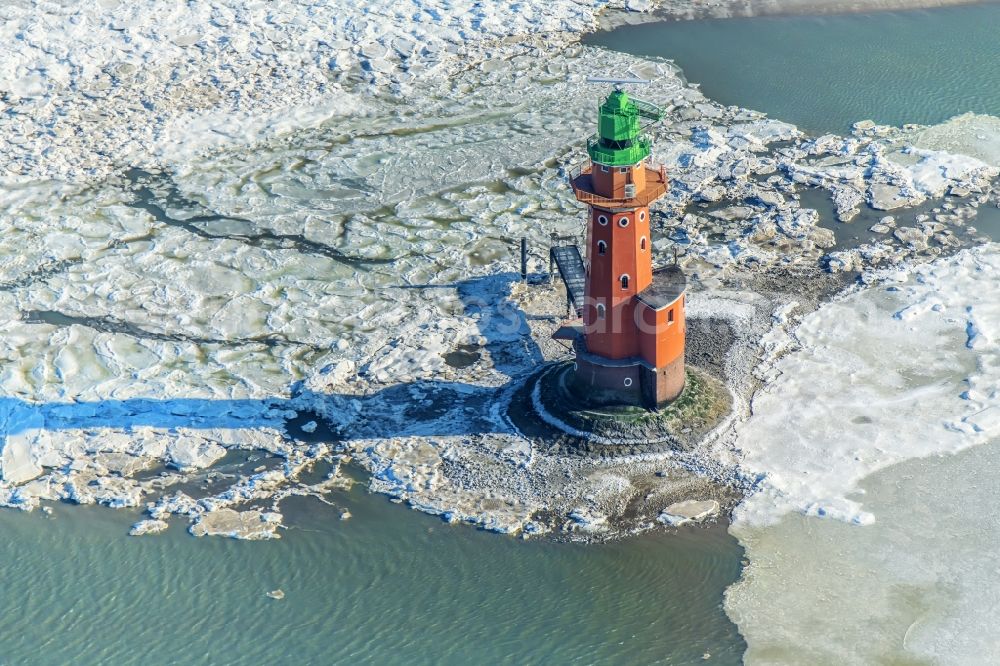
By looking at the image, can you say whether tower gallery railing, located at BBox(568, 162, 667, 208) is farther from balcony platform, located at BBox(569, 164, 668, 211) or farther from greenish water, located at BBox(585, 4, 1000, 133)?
greenish water, located at BBox(585, 4, 1000, 133)

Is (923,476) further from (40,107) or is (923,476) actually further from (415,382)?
(40,107)

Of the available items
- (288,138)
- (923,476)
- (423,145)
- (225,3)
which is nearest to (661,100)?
(423,145)

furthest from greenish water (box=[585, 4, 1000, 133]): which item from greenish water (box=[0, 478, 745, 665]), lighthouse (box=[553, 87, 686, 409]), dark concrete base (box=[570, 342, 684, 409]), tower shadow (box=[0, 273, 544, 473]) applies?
greenish water (box=[0, 478, 745, 665])

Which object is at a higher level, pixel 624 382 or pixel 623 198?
pixel 623 198

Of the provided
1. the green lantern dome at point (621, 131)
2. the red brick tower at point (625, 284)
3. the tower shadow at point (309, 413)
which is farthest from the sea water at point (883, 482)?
the green lantern dome at point (621, 131)

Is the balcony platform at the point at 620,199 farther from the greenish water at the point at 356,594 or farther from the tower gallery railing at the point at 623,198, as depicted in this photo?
the greenish water at the point at 356,594

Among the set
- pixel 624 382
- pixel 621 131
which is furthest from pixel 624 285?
pixel 621 131

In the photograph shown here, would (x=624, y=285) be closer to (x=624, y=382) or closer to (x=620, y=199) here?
→ (x=620, y=199)
